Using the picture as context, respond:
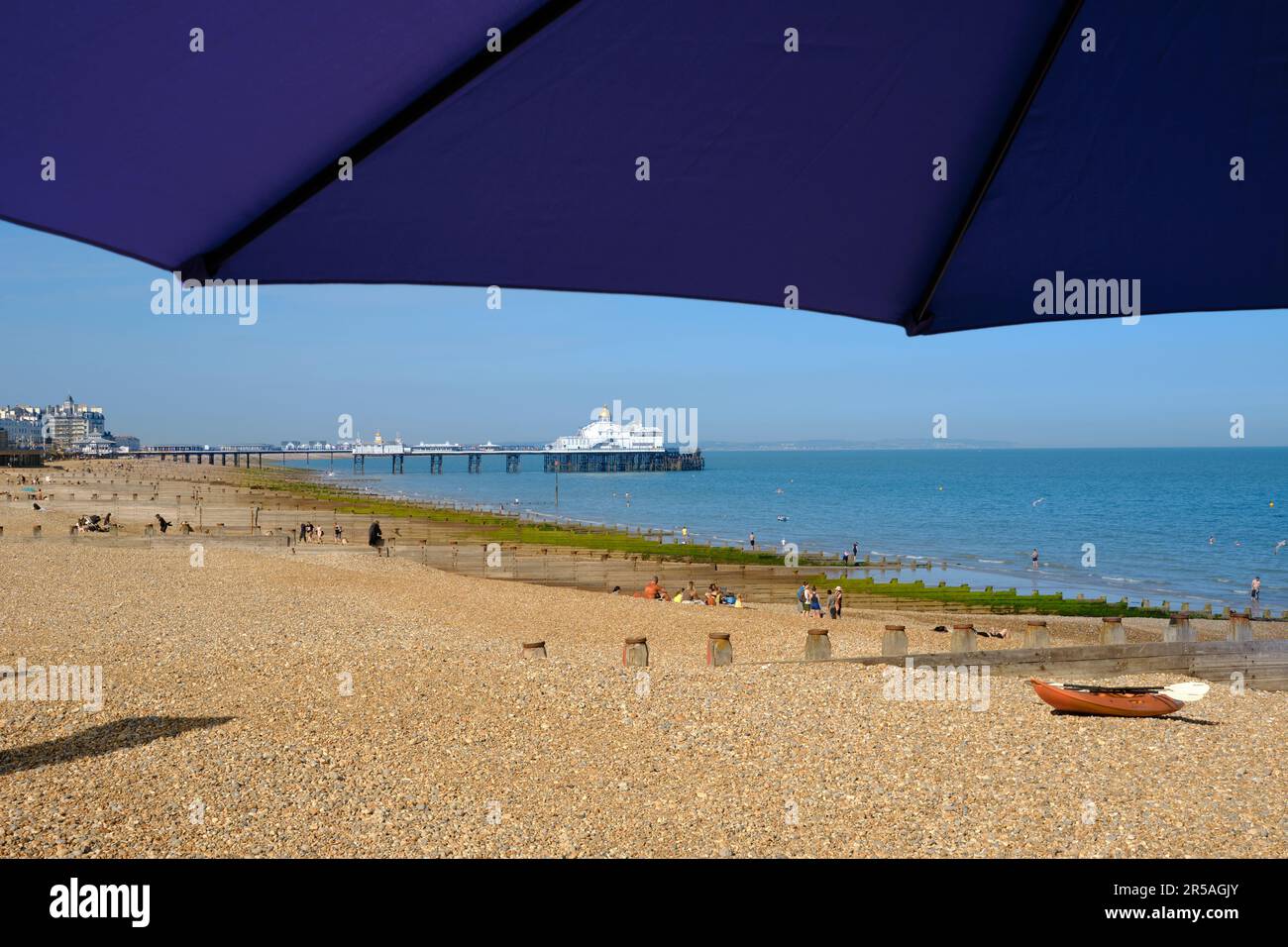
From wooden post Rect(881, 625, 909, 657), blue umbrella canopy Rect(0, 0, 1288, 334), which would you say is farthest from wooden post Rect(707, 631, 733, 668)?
blue umbrella canopy Rect(0, 0, 1288, 334)

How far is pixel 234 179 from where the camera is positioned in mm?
1974

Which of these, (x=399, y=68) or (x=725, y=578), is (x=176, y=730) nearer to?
(x=399, y=68)

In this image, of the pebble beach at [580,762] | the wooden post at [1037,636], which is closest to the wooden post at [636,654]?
the pebble beach at [580,762]

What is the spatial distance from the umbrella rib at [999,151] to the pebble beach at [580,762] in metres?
4.25

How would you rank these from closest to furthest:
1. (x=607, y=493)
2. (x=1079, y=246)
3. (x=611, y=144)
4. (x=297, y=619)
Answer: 1. (x=611, y=144)
2. (x=1079, y=246)
3. (x=297, y=619)
4. (x=607, y=493)

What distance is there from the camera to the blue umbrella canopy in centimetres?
172

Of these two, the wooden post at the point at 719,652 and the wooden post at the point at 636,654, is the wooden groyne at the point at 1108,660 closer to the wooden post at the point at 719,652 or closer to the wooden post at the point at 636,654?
the wooden post at the point at 719,652

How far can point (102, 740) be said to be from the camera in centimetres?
817

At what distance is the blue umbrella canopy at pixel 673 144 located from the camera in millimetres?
1718

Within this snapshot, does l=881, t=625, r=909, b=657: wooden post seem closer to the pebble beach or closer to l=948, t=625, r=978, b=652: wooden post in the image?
l=948, t=625, r=978, b=652: wooden post

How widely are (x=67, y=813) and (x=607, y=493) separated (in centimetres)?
10324

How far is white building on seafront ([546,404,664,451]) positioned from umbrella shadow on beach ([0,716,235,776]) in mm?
166270
